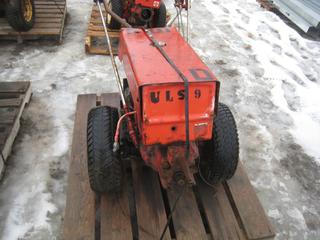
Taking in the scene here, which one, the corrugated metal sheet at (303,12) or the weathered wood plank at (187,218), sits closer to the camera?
the weathered wood plank at (187,218)

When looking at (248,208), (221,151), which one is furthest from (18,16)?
(248,208)

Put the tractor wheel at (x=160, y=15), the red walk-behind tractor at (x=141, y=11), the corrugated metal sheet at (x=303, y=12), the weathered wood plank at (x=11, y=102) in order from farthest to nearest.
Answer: the corrugated metal sheet at (x=303, y=12) → the tractor wheel at (x=160, y=15) → the red walk-behind tractor at (x=141, y=11) → the weathered wood plank at (x=11, y=102)

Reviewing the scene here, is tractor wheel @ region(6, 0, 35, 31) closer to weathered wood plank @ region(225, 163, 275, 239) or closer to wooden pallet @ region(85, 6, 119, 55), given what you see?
wooden pallet @ region(85, 6, 119, 55)

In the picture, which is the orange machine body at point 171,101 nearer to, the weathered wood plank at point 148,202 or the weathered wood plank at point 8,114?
the weathered wood plank at point 148,202

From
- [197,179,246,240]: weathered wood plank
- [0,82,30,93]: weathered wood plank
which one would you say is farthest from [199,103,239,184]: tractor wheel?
[0,82,30,93]: weathered wood plank

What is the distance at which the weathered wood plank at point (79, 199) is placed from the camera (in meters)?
2.17

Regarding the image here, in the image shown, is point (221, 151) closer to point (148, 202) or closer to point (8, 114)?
point (148, 202)

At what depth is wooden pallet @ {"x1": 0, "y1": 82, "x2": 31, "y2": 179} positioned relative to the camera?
2.90m

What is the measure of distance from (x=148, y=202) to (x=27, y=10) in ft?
13.0

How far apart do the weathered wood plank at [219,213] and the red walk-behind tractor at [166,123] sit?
0.09 metres

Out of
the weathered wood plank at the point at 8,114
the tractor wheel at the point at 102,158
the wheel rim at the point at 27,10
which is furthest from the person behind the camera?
the wheel rim at the point at 27,10

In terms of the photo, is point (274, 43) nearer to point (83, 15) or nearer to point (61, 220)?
point (83, 15)

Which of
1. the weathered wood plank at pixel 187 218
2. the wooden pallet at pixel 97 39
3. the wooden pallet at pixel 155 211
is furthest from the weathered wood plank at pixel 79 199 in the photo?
the wooden pallet at pixel 97 39

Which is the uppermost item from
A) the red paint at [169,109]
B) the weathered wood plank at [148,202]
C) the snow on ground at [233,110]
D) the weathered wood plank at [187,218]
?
the red paint at [169,109]
